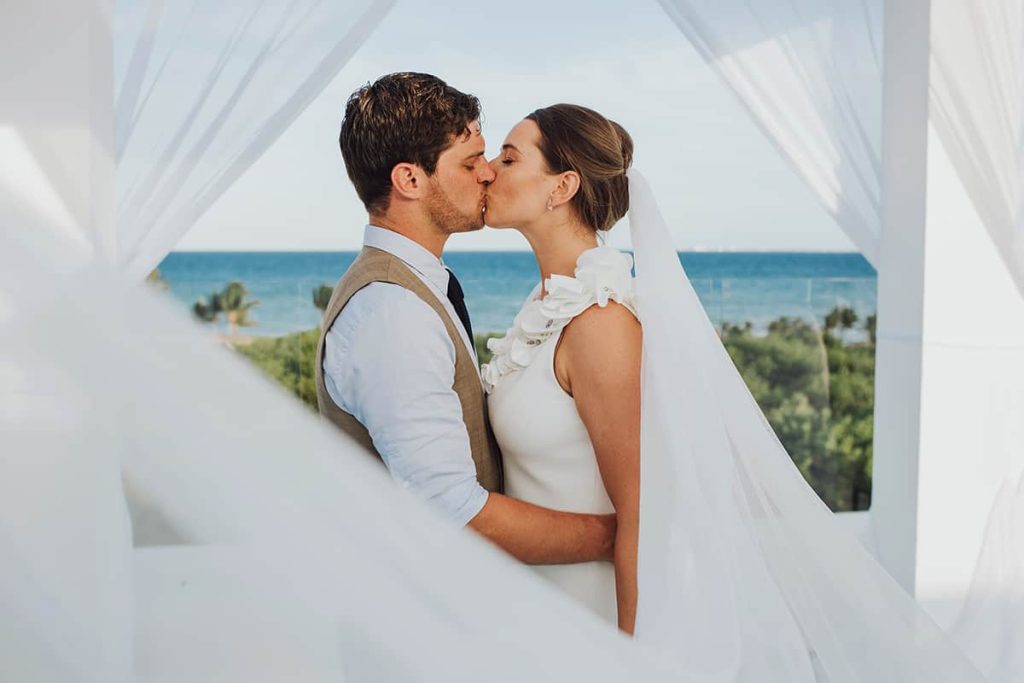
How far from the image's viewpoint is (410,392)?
1663mm

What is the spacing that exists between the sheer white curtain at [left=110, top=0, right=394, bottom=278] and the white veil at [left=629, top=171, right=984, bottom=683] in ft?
3.53

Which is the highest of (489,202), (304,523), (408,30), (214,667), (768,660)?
(408,30)

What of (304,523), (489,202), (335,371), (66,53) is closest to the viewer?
(304,523)

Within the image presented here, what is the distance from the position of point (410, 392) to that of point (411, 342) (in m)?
0.08

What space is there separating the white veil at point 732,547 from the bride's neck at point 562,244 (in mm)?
134

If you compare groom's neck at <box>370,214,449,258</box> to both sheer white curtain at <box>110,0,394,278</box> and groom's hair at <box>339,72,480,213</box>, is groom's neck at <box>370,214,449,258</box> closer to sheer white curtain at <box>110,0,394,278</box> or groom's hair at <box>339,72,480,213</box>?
groom's hair at <box>339,72,480,213</box>

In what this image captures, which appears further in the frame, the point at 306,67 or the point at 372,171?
the point at 306,67

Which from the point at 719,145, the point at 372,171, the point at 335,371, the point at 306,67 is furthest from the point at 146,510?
the point at 719,145

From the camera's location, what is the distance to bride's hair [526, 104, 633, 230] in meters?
1.90

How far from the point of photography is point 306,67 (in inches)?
99.0

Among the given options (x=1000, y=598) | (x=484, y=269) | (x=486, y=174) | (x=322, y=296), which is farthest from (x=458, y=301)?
(x=484, y=269)

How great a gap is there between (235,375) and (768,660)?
958 millimetres

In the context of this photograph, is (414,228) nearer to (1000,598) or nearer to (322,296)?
(1000,598)

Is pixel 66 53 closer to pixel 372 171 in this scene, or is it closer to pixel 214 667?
pixel 372 171
